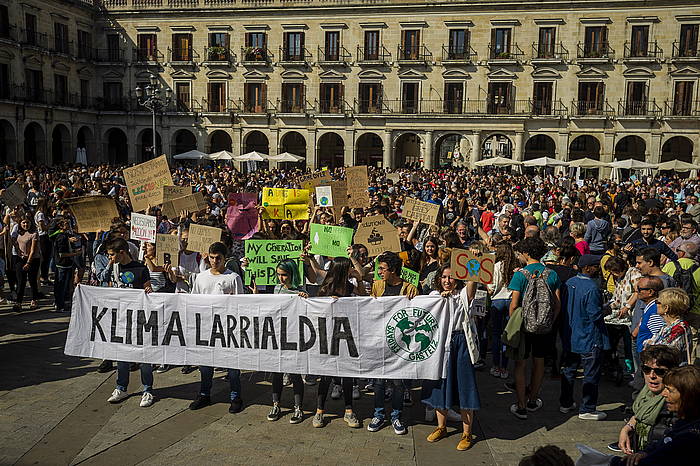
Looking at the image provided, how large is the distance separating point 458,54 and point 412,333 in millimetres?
34446

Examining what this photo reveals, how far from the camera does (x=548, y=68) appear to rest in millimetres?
36188

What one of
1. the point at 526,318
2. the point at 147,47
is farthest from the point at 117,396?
the point at 147,47

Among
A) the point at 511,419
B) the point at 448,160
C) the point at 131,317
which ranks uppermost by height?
the point at 448,160

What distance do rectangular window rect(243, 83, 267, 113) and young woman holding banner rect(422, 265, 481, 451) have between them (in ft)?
120

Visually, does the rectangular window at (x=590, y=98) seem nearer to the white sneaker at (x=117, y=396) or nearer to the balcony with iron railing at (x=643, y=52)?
the balcony with iron railing at (x=643, y=52)

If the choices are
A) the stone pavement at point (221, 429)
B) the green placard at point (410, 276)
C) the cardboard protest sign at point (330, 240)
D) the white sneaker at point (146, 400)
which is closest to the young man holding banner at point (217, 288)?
the stone pavement at point (221, 429)

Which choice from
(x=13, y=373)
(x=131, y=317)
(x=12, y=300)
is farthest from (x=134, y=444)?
(x=12, y=300)

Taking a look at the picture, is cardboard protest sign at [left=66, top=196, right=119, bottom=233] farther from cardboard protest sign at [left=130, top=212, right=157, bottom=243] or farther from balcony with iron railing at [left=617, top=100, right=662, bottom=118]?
balcony with iron railing at [left=617, top=100, right=662, bottom=118]

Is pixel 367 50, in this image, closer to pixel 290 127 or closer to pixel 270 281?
pixel 290 127

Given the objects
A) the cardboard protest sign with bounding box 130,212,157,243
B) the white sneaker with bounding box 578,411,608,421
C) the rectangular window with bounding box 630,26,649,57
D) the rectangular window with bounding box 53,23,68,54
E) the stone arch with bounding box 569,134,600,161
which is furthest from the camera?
the stone arch with bounding box 569,134,600,161

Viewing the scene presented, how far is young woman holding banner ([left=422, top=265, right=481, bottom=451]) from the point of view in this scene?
5539 mm

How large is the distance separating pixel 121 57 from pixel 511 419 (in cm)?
4237

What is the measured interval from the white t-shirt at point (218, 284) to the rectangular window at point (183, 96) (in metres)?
37.3

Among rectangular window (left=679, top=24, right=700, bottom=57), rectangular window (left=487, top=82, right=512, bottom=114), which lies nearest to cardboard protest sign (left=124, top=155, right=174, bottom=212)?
rectangular window (left=487, top=82, right=512, bottom=114)
